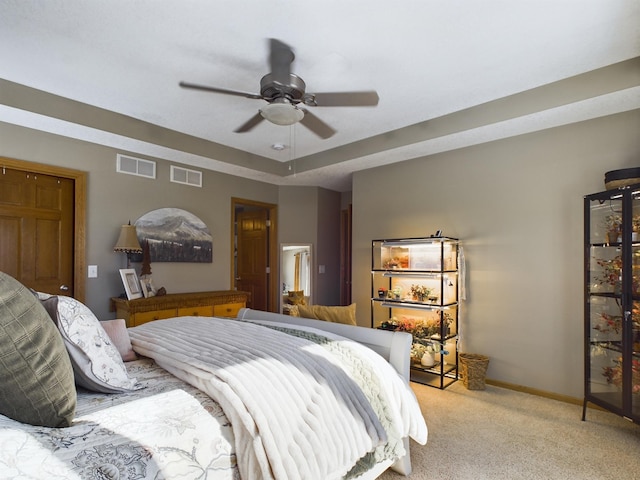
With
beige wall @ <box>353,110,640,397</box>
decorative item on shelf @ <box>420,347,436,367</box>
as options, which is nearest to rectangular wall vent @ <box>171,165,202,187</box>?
beige wall @ <box>353,110,640,397</box>

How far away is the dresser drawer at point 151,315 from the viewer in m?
3.76

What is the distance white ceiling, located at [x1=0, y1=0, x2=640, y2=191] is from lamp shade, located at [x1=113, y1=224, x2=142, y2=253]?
0.89 metres

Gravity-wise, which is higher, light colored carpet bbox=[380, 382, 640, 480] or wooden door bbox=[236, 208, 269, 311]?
wooden door bbox=[236, 208, 269, 311]

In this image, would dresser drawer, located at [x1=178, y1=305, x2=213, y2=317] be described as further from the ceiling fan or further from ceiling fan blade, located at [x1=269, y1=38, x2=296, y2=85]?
ceiling fan blade, located at [x1=269, y1=38, x2=296, y2=85]

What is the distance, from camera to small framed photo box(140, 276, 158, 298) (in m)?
4.05

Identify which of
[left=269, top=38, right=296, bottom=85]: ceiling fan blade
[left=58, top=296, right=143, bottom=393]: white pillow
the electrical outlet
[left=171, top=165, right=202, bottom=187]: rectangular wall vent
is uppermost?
[left=269, top=38, right=296, bottom=85]: ceiling fan blade

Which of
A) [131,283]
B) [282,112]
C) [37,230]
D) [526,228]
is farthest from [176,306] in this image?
[526,228]

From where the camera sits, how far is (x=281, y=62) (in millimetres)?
2600

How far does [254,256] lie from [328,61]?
3.98 m

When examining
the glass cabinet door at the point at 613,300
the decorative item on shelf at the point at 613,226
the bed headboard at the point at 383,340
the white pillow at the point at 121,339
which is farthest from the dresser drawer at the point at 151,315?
the decorative item on shelf at the point at 613,226

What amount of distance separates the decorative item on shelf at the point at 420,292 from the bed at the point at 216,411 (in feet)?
6.26

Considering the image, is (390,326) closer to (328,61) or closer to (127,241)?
(328,61)

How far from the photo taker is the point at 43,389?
3.59 ft

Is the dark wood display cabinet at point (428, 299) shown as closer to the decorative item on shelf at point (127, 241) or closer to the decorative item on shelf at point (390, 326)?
the decorative item on shelf at point (390, 326)
